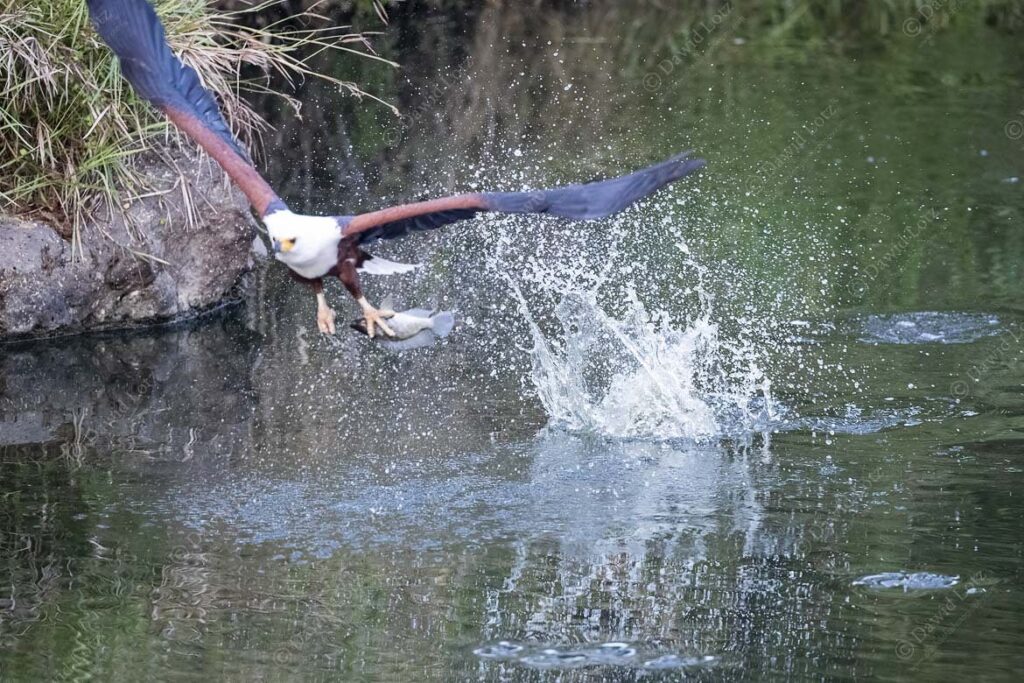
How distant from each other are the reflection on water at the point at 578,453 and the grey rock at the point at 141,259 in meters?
0.17

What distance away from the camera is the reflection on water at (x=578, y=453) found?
15.2ft

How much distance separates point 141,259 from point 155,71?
2.20 m

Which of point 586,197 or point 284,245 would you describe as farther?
point 284,245

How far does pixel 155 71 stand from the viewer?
5773mm

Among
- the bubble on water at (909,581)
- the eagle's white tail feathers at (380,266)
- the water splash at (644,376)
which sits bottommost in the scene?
the bubble on water at (909,581)

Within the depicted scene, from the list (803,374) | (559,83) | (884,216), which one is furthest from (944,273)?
(559,83)

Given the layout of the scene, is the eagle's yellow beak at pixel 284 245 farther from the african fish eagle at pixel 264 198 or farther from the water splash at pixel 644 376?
the water splash at pixel 644 376

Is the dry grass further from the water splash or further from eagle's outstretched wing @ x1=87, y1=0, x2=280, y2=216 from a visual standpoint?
the water splash

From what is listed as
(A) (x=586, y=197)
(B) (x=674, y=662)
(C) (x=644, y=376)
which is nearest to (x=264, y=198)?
(A) (x=586, y=197)

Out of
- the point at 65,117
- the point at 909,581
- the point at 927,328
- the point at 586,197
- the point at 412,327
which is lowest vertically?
the point at 909,581

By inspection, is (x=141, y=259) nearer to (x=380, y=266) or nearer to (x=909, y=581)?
(x=380, y=266)

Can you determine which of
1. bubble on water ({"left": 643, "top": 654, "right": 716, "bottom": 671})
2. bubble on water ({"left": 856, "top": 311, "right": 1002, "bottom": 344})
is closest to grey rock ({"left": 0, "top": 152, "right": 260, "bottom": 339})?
bubble on water ({"left": 856, "top": 311, "right": 1002, "bottom": 344})

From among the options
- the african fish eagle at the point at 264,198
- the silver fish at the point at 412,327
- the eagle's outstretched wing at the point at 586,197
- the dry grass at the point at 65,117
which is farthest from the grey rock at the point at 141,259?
the eagle's outstretched wing at the point at 586,197

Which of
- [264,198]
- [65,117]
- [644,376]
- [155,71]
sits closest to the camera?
[264,198]
